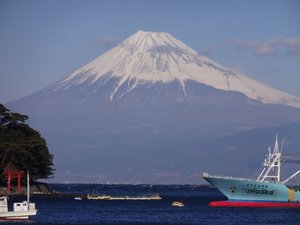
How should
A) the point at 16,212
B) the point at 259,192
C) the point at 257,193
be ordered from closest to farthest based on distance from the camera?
the point at 16,212 < the point at 259,192 < the point at 257,193

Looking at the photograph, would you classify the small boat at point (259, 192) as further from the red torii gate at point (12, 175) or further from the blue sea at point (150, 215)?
the red torii gate at point (12, 175)

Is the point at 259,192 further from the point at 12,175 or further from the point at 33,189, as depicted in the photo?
the point at 33,189

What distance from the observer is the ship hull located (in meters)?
124

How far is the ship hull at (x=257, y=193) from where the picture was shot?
124 meters

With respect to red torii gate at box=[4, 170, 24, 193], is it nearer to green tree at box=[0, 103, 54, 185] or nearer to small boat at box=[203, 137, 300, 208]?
green tree at box=[0, 103, 54, 185]

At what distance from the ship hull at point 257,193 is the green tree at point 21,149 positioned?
2748 centimetres

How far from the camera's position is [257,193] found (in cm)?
12456

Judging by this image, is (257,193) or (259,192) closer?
(259,192)

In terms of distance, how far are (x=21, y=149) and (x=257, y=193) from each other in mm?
33692

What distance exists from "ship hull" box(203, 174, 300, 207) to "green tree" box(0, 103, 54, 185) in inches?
1082

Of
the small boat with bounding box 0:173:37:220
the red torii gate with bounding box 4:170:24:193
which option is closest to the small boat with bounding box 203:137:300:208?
the red torii gate with bounding box 4:170:24:193

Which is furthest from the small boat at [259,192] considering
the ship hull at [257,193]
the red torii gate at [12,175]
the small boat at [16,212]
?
the small boat at [16,212]

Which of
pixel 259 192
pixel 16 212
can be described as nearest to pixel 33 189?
pixel 259 192

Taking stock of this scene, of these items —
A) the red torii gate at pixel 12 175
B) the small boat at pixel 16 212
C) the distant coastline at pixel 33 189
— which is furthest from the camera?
the distant coastline at pixel 33 189
